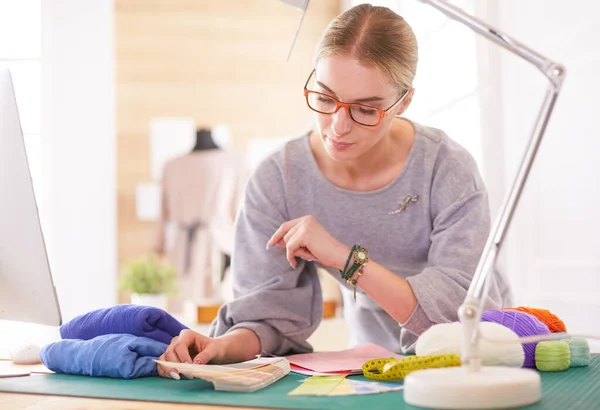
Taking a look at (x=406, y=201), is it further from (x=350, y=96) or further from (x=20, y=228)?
(x=20, y=228)

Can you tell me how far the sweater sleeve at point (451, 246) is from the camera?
128cm

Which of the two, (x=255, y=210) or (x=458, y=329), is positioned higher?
(x=255, y=210)

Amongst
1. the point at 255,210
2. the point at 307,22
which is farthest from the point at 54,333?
the point at 307,22

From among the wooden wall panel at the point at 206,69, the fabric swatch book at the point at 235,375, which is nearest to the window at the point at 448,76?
the fabric swatch book at the point at 235,375

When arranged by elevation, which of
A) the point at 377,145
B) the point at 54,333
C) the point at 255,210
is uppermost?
the point at 377,145

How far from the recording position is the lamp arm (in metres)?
0.86

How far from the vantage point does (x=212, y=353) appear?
1223mm

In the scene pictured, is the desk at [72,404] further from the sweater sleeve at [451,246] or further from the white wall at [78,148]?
the white wall at [78,148]

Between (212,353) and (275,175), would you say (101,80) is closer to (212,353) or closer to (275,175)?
(275,175)

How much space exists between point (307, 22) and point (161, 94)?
49.1 inches

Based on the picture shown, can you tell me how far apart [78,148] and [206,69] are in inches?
88.2

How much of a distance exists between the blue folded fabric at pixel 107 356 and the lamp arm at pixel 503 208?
20.1 inches

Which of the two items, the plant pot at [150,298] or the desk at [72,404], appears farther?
the plant pot at [150,298]

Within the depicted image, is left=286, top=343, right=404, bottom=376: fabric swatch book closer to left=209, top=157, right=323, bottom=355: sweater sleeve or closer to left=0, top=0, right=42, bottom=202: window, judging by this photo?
left=209, top=157, right=323, bottom=355: sweater sleeve
